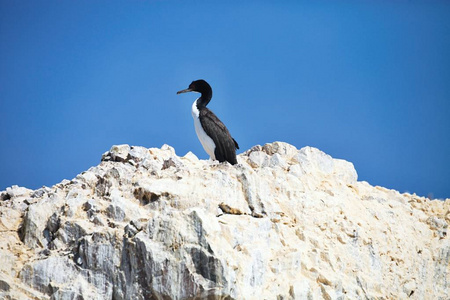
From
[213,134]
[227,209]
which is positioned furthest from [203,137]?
[227,209]

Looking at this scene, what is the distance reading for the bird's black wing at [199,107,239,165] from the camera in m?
20.6

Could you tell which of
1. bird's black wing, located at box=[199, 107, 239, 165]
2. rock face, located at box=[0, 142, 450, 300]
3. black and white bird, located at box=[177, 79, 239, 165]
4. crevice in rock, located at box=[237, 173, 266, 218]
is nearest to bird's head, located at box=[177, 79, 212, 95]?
black and white bird, located at box=[177, 79, 239, 165]

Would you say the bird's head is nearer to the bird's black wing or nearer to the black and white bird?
the black and white bird

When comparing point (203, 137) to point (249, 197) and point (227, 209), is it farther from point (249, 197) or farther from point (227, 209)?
point (227, 209)

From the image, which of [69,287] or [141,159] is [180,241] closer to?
[69,287]

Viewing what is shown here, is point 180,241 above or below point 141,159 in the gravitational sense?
below

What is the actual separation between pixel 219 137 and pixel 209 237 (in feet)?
20.1

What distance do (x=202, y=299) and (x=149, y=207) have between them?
295 cm

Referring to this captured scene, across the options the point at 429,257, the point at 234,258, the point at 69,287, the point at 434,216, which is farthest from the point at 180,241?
the point at 434,216

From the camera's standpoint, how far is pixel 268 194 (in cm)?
1789

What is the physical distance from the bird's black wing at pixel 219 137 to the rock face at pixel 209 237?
1329 mm

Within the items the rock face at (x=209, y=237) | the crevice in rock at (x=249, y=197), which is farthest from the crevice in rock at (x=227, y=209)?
the crevice in rock at (x=249, y=197)

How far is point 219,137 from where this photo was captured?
68.5 ft

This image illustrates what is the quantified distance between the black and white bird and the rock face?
1252 mm
